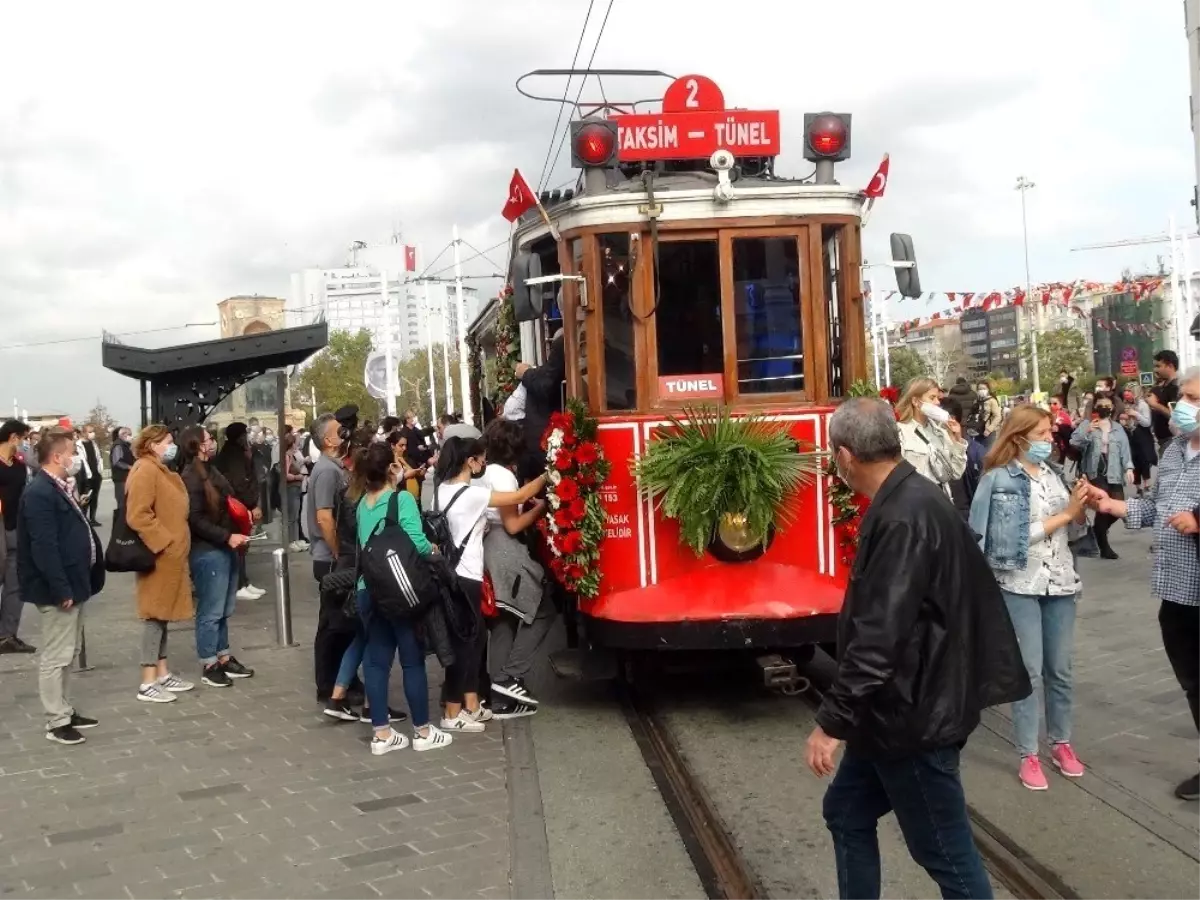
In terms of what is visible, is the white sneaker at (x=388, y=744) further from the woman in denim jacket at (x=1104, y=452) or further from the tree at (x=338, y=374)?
the tree at (x=338, y=374)

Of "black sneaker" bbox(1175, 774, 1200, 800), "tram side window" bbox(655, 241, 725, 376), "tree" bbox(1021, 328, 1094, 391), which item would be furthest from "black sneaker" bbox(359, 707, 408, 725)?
"tree" bbox(1021, 328, 1094, 391)

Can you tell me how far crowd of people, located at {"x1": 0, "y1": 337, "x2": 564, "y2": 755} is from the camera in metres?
6.55

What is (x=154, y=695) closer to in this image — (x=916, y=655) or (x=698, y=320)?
(x=698, y=320)

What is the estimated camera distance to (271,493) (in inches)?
721

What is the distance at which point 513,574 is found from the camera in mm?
7156

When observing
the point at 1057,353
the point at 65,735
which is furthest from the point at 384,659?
the point at 1057,353

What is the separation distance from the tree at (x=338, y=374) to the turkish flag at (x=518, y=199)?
53277 millimetres

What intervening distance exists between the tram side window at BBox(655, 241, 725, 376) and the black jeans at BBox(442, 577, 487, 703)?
1.68 meters

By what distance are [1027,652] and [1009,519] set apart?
2.09ft

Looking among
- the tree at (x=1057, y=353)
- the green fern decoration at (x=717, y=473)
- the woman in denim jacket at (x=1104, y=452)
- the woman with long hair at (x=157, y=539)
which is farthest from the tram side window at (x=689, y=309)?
the tree at (x=1057, y=353)

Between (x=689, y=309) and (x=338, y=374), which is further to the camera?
(x=338, y=374)

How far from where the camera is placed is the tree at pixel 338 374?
62.5m

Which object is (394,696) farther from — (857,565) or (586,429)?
(857,565)

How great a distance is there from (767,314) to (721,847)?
3.28 metres
